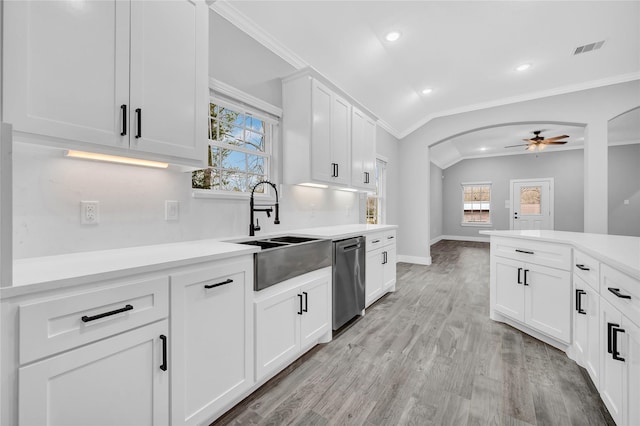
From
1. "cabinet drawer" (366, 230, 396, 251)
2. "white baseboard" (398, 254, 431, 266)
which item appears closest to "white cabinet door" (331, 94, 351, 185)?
"cabinet drawer" (366, 230, 396, 251)

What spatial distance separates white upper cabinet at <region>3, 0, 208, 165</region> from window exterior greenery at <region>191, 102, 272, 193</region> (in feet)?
Answer: 1.93

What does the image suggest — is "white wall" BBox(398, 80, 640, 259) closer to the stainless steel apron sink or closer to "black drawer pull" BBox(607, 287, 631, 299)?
"black drawer pull" BBox(607, 287, 631, 299)

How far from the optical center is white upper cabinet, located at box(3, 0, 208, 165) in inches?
43.2

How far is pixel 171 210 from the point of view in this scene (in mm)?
1918

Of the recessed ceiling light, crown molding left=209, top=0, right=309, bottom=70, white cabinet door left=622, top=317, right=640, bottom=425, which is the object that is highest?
the recessed ceiling light

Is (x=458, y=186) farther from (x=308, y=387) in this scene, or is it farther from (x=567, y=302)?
(x=308, y=387)

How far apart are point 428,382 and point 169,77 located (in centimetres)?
256

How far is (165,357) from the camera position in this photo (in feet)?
4.00

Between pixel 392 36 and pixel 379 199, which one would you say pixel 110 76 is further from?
pixel 379 199

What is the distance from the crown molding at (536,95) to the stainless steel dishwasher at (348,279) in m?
3.93

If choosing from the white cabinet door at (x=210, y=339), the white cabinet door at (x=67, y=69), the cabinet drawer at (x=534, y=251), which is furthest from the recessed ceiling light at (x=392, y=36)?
the white cabinet door at (x=210, y=339)

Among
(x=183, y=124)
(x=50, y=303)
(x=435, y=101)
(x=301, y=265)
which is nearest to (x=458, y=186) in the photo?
(x=435, y=101)

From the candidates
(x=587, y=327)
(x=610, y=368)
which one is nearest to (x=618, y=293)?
(x=610, y=368)

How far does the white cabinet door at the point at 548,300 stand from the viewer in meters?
2.14
